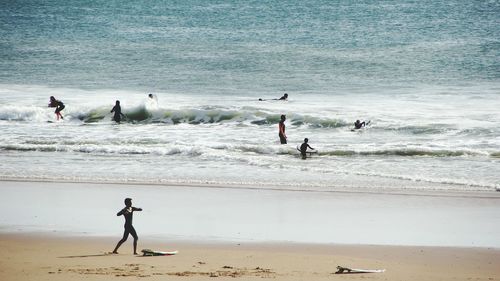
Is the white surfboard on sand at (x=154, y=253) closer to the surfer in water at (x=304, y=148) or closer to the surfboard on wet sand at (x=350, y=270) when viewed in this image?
the surfboard on wet sand at (x=350, y=270)

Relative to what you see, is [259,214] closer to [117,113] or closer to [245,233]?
[245,233]

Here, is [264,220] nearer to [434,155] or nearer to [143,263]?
[143,263]

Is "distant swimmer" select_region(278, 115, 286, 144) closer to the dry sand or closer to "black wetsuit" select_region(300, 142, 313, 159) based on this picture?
"black wetsuit" select_region(300, 142, 313, 159)

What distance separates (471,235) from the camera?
14.0 metres

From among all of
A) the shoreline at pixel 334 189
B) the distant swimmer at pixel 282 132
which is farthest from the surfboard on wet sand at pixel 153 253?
Result: the distant swimmer at pixel 282 132

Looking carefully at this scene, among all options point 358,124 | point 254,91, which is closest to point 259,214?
point 358,124

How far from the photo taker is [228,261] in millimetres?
12195

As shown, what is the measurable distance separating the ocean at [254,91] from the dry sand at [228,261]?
5832 mm

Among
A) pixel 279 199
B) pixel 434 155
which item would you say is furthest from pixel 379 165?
pixel 279 199

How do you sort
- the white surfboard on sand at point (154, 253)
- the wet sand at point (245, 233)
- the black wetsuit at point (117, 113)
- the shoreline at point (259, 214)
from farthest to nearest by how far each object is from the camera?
the black wetsuit at point (117, 113), the shoreline at point (259, 214), the white surfboard on sand at point (154, 253), the wet sand at point (245, 233)

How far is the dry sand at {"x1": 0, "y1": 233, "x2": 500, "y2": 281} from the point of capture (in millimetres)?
11304

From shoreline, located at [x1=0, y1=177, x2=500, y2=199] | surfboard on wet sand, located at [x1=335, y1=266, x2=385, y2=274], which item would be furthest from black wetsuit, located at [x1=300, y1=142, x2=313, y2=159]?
surfboard on wet sand, located at [x1=335, y1=266, x2=385, y2=274]

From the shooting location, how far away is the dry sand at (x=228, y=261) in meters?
11.3

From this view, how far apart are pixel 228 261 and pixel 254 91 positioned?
89.9 feet
